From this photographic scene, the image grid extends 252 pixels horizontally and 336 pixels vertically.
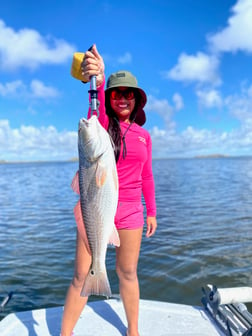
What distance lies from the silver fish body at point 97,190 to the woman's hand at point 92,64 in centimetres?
49

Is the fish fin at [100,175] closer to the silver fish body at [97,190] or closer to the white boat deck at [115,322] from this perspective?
the silver fish body at [97,190]

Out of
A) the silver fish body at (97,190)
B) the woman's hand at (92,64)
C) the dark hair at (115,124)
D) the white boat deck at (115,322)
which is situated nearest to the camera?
the silver fish body at (97,190)

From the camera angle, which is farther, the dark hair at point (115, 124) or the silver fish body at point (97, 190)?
the dark hair at point (115, 124)

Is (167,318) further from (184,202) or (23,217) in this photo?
(184,202)

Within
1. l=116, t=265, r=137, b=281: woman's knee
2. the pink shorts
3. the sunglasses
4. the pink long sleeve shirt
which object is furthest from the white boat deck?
the sunglasses

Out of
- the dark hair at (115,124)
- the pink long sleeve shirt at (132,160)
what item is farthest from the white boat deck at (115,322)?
the dark hair at (115,124)

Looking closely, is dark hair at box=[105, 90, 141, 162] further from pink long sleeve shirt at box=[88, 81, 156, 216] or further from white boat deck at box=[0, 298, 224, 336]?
white boat deck at box=[0, 298, 224, 336]

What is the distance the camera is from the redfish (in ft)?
8.73

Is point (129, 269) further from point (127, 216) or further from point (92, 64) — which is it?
point (92, 64)

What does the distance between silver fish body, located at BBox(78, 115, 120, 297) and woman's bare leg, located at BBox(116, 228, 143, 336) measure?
53 cm

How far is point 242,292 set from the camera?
3.96 metres

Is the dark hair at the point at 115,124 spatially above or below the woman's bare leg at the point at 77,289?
above

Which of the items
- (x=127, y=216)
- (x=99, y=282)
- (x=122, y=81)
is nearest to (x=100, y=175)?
(x=127, y=216)

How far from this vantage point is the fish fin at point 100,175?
2.68 m
